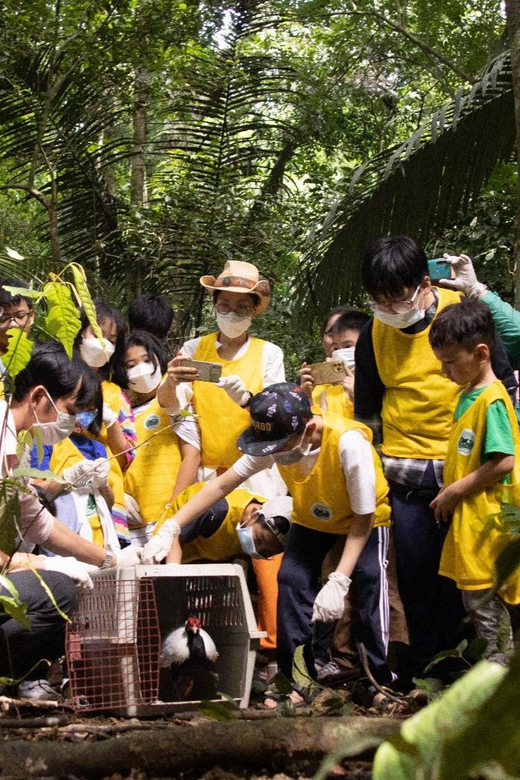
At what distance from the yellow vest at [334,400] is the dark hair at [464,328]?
113cm

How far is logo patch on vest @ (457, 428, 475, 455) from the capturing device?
3684 millimetres

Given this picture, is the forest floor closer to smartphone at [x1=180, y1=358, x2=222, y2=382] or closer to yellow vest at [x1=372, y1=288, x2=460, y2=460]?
yellow vest at [x1=372, y1=288, x2=460, y2=460]

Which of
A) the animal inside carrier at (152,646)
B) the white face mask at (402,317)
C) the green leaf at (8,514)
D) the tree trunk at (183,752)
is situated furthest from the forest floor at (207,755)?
the white face mask at (402,317)

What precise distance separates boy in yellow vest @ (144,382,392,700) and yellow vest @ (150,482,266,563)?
321 mm

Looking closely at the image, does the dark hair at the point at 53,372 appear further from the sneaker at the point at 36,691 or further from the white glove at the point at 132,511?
the white glove at the point at 132,511

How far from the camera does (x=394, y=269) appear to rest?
159 inches

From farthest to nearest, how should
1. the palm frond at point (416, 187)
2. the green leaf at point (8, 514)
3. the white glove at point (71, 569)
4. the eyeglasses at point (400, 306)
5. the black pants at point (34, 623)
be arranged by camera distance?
1. the palm frond at point (416, 187)
2. the eyeglasses at point (400, 306)
3. the white glove at point (71, 569)
4. the black pants at point (34, 623)
5. the green leaf at point (8, 514)

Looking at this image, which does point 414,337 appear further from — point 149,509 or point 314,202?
point 314,202

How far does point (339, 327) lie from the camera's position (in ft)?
16.8

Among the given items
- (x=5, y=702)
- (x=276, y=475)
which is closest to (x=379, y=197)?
(x=276, y=475)

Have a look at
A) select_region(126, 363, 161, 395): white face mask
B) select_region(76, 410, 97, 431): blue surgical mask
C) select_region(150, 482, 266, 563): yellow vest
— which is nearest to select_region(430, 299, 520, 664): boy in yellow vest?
select_region(150, 482, 266, 563): yellow vest

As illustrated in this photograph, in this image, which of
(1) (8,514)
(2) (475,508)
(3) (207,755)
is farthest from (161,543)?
(3) (207,755)

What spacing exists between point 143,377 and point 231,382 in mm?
841

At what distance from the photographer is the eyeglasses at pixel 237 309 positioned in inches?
197
